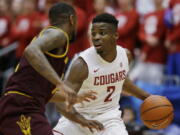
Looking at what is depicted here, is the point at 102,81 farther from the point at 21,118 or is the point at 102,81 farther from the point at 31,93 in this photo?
the point at 21,118

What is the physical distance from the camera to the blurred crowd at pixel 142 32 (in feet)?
29.6

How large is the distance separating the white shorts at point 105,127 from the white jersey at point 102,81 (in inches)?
3.7

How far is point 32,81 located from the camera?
4898 mm

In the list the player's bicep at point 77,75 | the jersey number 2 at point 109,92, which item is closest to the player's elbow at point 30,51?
the player's bicep at point 77,75

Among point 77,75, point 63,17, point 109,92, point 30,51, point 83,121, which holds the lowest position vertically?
point 83,121

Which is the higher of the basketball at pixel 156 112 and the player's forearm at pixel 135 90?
the player's forearm at pixel 135 90

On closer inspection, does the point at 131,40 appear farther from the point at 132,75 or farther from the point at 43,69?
the point at 43,69

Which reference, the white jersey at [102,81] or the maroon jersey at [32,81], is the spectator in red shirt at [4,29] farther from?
the maroon jersey at [32,81]

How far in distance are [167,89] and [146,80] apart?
94cm

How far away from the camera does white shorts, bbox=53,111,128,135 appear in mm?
5488

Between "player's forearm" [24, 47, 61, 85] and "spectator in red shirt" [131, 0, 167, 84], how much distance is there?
4.93 meters

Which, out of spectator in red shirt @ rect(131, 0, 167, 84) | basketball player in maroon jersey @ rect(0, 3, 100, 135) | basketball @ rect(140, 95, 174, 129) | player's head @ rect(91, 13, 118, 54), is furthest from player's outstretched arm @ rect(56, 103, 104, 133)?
spectator in red shirt @ rect(131, 0, 167, 84)

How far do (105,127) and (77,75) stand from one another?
2.23ft

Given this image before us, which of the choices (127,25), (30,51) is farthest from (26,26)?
(30,51)
